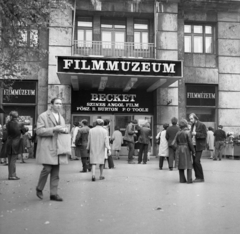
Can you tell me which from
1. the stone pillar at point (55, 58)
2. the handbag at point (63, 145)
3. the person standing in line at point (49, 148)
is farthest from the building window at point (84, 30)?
the handbag at point (63, 145)

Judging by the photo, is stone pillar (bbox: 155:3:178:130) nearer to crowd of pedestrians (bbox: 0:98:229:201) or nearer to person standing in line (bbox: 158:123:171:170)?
crowd of pedestrians (bbox: 0:98:229:201)

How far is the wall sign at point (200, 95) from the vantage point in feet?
65.6

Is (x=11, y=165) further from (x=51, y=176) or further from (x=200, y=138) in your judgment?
(x=200, y=138)

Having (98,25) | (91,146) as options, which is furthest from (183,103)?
(91,146)

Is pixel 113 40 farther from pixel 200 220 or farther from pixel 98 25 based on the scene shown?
pixel 200 220

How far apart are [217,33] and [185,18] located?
75.1 inches

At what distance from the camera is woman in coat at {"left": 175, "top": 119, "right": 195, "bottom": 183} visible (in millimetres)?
9758

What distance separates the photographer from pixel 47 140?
281 inches

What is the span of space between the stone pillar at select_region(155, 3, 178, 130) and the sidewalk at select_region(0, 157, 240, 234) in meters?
9.46

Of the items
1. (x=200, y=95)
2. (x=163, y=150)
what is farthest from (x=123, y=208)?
(x=200, y=95)

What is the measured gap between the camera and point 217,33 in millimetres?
20438

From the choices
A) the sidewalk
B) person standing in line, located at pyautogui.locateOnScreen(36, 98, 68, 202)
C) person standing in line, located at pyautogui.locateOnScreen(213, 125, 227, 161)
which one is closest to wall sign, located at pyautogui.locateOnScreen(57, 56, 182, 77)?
person standing in line, located at pyautogui.locateOnScreen(213, 125, 227, 161)

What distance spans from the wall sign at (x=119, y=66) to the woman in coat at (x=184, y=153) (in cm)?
690

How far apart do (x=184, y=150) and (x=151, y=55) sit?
1062 centimetres
